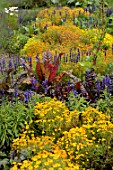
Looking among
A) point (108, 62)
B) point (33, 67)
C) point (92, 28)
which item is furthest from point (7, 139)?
point (92, 28)

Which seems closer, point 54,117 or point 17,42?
point 54,117

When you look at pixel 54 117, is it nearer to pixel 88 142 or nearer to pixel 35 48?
Answer: pixel 88 142

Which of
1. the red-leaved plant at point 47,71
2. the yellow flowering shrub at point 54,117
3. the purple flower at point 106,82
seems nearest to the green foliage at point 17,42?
the red-leaved plant at point 47,71

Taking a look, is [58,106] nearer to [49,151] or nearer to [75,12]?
[49,151]

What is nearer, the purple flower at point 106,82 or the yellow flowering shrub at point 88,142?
the yellow flowering shrub at point 88,142

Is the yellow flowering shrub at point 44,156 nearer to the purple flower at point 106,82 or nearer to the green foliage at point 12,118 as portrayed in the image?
the green foliage at point 12,118

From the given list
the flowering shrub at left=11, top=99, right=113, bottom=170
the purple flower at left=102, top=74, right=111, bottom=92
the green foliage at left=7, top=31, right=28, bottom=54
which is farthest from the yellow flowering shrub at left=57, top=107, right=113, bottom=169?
the green foliage at left=7, top=31, right=28, bottom=54

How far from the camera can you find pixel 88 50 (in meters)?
7.97

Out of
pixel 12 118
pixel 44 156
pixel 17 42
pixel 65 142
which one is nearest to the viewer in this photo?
pixel 44 156

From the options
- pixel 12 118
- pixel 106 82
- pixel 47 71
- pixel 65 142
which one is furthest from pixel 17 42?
pixel 65 142

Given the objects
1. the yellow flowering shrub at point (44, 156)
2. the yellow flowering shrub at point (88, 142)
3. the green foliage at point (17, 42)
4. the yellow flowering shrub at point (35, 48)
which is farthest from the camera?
the green foliage at point (17, 42)

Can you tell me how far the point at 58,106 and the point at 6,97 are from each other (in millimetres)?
830

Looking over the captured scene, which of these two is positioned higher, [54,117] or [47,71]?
[47,71]

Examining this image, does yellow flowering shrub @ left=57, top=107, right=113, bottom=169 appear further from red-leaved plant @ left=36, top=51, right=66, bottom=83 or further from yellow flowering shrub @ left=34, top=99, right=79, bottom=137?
red-leaved plant @ left=36, top=51, right=66, bottom=83
